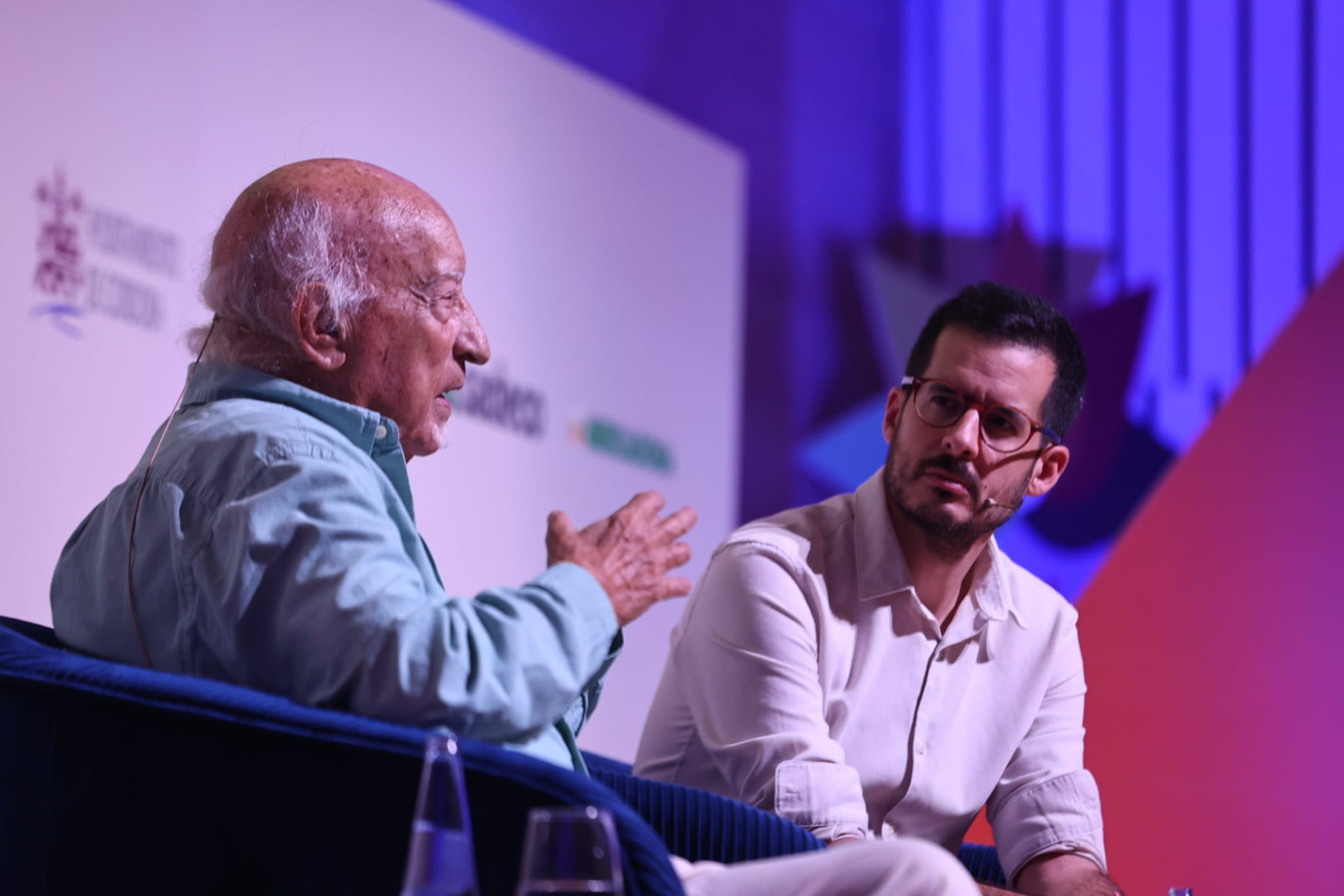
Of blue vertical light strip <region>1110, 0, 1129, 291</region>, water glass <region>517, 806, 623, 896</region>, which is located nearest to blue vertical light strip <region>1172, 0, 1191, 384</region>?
blue vertical light strip <region>1110, 0, 1129, 291</region>

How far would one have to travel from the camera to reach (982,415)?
2.46m

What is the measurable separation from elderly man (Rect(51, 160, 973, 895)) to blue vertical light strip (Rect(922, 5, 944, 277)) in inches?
165

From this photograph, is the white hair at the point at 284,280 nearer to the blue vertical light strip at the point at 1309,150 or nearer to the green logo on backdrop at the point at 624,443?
the green logo on backdrop at the point at 624,443

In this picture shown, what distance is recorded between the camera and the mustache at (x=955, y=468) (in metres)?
2.41

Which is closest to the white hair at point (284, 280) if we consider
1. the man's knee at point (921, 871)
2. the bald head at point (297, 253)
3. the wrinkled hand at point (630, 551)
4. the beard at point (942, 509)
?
the bald head at point (297, 253)

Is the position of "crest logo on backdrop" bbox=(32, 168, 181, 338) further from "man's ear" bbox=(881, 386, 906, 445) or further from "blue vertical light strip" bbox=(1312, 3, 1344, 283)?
"blue vertical light strip" bbox=(1312, 3, 1344, 283)

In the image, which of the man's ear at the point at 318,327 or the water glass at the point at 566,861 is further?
the man's ear at the point at 318,327

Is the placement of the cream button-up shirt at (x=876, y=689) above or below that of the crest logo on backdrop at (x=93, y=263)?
below

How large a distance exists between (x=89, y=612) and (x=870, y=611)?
1188 millimetres

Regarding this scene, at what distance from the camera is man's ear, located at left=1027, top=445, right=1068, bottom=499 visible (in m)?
2.56

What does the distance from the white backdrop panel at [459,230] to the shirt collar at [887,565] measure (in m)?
1.33

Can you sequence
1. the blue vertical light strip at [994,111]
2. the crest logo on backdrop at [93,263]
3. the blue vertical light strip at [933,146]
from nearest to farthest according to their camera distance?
the crest logo on backdrop at [93,263], the blue vertical light strip at [994,111], the blue vertical light strip at [933,146]

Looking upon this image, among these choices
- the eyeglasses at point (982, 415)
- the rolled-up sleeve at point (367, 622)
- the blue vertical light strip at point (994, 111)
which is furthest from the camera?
the blue vertical light strip at point (994, 111)

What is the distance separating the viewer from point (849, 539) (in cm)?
238
